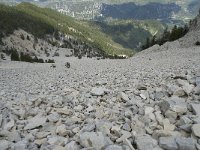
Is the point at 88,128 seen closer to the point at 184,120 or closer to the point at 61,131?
the point at 61,131

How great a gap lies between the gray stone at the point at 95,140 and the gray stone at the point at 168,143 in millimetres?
1214

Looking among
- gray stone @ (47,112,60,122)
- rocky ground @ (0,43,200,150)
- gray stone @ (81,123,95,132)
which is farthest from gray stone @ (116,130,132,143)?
gray stone @ (47,112,60,122)

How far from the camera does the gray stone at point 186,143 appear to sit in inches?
257

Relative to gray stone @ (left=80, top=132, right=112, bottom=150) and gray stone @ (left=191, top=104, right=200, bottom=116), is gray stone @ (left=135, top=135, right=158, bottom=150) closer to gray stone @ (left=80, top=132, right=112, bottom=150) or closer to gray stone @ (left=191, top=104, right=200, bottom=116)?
gray stone @ (left=80, top=132, right=112, bottom=150)

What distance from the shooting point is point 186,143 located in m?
6.61

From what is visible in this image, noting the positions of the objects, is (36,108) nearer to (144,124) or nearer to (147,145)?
(144,124)

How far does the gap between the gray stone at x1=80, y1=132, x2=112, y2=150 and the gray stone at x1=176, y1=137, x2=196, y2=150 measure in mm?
1596

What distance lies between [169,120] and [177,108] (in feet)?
1.67

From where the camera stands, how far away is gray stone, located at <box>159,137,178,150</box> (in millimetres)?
6684

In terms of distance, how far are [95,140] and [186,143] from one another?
202 centimetres

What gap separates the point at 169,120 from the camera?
8359 millimetres

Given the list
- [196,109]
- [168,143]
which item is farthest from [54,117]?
[196,109]

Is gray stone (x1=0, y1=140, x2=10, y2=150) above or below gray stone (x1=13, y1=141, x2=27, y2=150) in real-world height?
below

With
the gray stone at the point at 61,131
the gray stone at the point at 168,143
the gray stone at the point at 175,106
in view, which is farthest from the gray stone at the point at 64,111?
the gray stone at the point at 168,143
